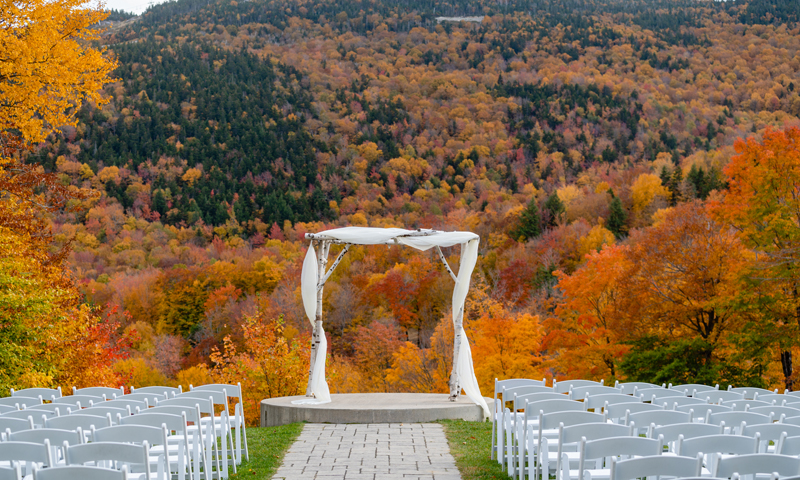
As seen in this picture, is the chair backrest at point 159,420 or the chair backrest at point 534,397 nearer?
the chair backrest at point 159,420

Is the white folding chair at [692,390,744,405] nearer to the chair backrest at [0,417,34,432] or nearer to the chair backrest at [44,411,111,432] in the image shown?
the chair backrest at [44,411,111,432]

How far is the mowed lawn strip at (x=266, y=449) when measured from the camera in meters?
7.61

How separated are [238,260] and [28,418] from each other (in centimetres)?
6757

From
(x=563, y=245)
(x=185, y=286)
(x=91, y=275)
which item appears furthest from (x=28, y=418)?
(x=91, y=275)

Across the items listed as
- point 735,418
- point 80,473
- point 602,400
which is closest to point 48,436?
point 80,473

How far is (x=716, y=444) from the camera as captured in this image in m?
4.87

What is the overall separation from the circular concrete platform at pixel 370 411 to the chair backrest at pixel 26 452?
7.03 m

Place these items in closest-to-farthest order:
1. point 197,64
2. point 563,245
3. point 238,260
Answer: point 563,245
point 238,260
point 197,64

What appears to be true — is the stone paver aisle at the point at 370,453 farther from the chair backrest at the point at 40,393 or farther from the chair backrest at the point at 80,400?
the chair backrest at the point at 40,393

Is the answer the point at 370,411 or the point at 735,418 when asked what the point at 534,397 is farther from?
the point at 370,411

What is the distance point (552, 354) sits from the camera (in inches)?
1513

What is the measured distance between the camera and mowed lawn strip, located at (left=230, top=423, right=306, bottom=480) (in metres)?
7.61

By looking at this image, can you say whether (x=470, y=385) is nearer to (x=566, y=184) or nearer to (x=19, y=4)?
(x=19, y=4)

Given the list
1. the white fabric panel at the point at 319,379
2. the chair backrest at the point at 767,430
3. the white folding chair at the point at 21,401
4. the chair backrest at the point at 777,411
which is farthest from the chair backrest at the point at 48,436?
the white fabric panel at the point at 319,379
